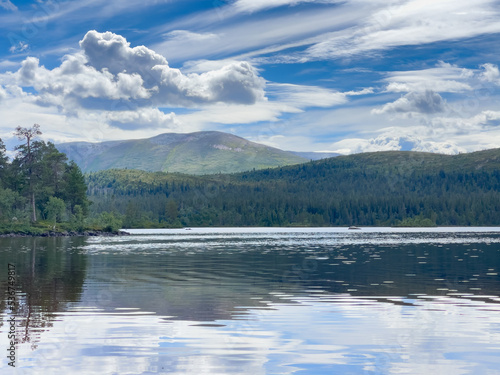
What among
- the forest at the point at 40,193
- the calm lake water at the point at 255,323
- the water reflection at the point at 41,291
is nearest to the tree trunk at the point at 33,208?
the forest at the point at 40,193

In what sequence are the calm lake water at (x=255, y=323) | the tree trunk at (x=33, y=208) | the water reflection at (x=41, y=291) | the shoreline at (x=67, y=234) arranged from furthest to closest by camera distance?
1. the tree trunk at (x=33, y=208)
2. the shoreline at (x=67, y=234)
3. the water reflection at (x=41, y=291)
4. the calm lake water at (x=255, y=323)

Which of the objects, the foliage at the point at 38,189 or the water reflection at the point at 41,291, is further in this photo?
the foliage at the point at 38,189

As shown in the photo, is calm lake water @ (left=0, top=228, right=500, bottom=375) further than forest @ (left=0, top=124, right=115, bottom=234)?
No

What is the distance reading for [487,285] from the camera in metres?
42.3

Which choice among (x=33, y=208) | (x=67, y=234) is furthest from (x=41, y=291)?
(x=33, y=208)

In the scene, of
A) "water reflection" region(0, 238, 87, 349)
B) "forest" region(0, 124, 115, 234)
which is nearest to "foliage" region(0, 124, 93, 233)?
"forest" region(0, 124, 115, 234)

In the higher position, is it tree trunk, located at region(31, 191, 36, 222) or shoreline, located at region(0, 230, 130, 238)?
tree trunk, located at region(31, 191, 36, 222)

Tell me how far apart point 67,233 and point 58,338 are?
488 ft

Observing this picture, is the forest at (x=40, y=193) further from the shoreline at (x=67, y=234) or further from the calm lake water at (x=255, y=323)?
the calm lake water at (x=255, y=323)

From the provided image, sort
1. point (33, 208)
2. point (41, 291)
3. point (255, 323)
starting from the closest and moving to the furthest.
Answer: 1. point (255, 323)
2. point (41, 291)
3. point (33, 208)

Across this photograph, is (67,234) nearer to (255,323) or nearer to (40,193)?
(40,193)

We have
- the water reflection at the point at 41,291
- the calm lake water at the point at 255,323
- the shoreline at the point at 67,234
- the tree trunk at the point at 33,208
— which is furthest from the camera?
the tree trunk at the point at 33,208

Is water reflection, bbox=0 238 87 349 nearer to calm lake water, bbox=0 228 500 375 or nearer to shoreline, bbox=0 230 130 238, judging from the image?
calm lake water, bbox=0 228 500 375

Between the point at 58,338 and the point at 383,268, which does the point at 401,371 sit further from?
the point at 383,268
